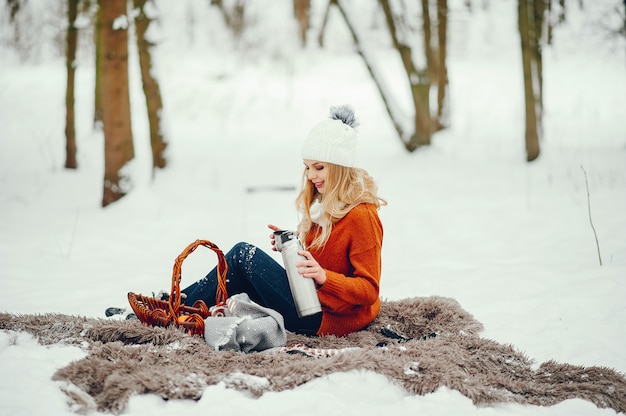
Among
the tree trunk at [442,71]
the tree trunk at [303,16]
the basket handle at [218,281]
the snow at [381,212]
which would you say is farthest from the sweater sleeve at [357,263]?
the tree trunk at [303,16]

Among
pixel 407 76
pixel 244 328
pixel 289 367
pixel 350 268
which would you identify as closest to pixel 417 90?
pixel 407 76

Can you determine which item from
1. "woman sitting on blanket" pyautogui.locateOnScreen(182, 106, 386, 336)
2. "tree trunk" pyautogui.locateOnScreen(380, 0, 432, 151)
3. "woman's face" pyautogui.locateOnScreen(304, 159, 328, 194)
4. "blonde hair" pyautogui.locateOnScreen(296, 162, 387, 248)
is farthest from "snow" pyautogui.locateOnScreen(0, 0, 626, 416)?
"woman's face" pyautogui.locateOnScreen(304, 159, 328, 194)

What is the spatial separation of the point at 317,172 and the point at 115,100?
4491 mm

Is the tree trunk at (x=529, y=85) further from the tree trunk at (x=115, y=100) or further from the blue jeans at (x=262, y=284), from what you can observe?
the blue jeans at (x=262, y=284)

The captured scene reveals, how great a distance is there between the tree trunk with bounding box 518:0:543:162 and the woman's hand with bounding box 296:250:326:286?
6.53m

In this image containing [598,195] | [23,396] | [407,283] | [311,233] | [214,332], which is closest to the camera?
[23,396]

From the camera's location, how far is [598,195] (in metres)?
7.08

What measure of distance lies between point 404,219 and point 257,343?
447cm

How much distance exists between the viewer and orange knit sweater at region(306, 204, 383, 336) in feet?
10.8

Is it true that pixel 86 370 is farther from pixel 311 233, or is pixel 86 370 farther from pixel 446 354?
pixel 446 354

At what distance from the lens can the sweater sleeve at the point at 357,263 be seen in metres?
3.30

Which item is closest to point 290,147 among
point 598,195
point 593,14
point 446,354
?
point 598,195

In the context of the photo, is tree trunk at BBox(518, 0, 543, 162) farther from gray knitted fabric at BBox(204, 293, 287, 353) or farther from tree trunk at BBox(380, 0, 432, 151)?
gray knitted fabric at BBox(204, 293, 287, 353)

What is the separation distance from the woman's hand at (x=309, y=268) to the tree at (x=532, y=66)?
653 cm
